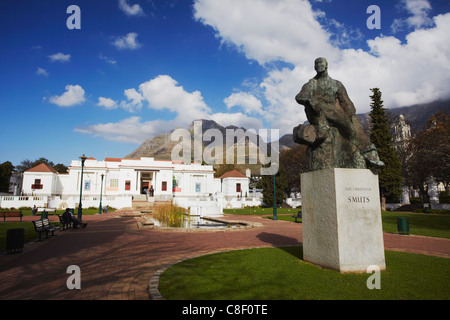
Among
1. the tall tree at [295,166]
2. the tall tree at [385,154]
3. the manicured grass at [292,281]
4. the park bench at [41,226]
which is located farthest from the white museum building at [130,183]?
the manicured grass at [292,281]

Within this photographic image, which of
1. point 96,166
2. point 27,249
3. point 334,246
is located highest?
point 96,166

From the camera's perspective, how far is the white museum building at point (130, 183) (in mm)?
40906

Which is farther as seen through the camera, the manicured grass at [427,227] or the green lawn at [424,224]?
the green lawn at [424,224]

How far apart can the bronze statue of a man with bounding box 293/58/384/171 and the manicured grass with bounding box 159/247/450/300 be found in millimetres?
2223

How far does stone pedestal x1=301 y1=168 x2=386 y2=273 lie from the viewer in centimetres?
516

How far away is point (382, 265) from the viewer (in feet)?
17.5

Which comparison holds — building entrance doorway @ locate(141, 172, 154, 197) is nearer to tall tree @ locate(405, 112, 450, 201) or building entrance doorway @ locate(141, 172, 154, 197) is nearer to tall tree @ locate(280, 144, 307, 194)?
tall tree @ locate(280, 144, 307, 194)

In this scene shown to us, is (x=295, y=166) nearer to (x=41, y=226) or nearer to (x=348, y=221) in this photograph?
(x=41, y=226)

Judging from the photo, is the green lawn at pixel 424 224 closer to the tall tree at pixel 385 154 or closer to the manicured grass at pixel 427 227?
the manicured grass at pixel 427 227

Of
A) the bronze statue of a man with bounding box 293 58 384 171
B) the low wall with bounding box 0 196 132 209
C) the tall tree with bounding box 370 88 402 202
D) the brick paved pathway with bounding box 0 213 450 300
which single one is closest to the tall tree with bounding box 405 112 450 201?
the tall tree with bounding box 370 88 402 202

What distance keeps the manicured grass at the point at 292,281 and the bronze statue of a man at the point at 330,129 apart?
87.5 inches
